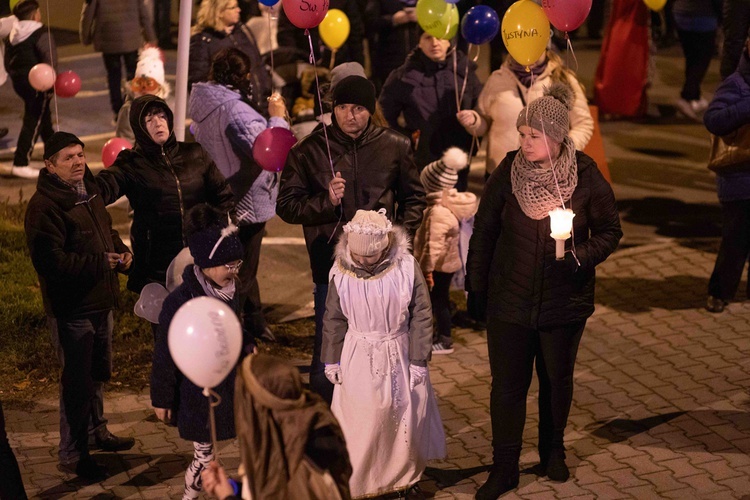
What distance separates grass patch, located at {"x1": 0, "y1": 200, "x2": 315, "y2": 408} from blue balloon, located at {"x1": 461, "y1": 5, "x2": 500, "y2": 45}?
8.57 ft

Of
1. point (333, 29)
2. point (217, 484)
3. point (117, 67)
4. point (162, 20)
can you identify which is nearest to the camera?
point (217, 484)

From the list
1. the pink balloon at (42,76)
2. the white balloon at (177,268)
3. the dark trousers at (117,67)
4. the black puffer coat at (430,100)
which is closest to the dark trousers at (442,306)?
the black puffer coat at (430,100)

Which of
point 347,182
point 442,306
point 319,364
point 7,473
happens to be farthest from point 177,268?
point 442,306

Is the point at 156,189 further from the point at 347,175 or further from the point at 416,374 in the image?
the point at 416,374

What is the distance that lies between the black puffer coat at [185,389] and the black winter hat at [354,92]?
160cm

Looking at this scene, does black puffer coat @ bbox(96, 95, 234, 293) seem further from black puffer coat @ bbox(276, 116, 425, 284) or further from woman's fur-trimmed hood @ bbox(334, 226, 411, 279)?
woman's fur-trimmed hood @ bbox(334, 226, 411, 279)

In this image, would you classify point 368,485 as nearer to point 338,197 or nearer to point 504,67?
point 338,197

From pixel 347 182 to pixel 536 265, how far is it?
141cm

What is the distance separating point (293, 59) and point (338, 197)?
16.9ft

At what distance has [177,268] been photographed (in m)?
6.43

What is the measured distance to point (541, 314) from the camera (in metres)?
6.18

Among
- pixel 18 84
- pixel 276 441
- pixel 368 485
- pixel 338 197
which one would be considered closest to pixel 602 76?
pixel 18 84

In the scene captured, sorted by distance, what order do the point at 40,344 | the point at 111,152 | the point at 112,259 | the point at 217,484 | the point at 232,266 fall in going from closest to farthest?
the point at 217,484 → the point at 232,266 → the point at 112,259 → the point at 111,152 → the point at 40,344

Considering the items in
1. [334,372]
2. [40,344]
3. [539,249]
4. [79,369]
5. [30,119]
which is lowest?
[40,344]
